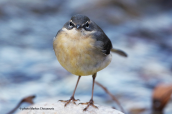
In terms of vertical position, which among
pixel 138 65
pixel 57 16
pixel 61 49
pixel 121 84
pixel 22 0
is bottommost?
pixel 61 49

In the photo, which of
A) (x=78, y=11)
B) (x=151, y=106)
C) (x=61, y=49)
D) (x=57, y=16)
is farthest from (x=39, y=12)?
(x=61, y=49)

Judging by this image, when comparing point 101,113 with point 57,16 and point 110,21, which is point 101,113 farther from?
point 57,16

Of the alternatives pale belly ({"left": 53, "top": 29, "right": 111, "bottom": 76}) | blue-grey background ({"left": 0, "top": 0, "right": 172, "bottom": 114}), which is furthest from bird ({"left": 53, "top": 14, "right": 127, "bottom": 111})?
blue-grey background ({"left": 0, "top": 0, "right": 172, "bottom": 114})

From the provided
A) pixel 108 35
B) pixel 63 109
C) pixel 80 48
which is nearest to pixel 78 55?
pixel 80 48

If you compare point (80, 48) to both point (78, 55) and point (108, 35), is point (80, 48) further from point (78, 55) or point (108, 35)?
point (108, 35)

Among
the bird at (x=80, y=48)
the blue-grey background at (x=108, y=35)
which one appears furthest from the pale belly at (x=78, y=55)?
the blue-grey background at (x=108, y=35)

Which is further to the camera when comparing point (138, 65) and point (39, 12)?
point (39, 12)

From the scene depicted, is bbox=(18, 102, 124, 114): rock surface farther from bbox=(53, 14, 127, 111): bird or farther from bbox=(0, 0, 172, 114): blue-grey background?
bbox=(0, 0, 172, 114): blue-grey background
